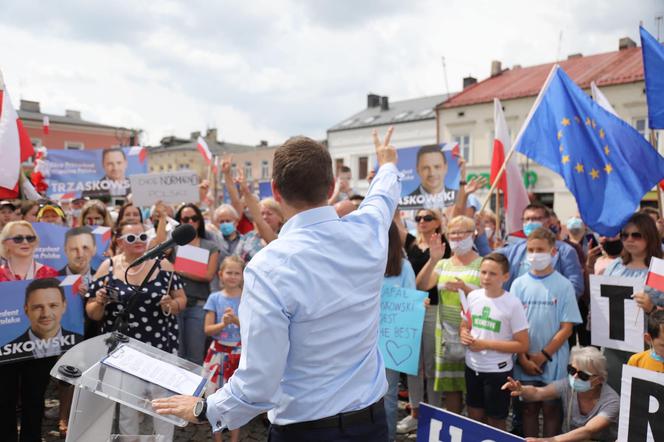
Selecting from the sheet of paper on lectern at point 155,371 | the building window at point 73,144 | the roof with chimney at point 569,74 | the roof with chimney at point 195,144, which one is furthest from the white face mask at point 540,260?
the roof with chimney at point 195,144

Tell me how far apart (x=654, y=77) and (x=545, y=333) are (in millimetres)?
2922

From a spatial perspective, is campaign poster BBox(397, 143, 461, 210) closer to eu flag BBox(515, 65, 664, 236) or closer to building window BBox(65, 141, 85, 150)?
eu flag BBox(515, 65, 664, 236)

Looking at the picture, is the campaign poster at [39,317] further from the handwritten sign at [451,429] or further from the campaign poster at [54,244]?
the handwritten sign at [451,429]

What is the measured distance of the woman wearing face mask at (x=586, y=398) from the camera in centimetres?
331

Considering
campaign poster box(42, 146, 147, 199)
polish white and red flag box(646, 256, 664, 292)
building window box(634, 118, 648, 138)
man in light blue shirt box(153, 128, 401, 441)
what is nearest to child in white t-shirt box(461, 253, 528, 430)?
polish white and red flag box(646, 256, 664, 292)

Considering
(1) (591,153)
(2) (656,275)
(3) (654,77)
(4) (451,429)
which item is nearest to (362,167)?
(1) (591,153)

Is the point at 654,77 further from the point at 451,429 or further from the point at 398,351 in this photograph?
the point at 451,429

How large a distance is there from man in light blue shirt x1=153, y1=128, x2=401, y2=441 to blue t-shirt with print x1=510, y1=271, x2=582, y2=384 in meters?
2.43

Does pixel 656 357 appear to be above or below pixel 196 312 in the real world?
above

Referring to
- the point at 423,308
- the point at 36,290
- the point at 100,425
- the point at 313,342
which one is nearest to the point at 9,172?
the point at 36,290

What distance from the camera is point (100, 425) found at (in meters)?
2.16

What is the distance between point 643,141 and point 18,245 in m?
5.96

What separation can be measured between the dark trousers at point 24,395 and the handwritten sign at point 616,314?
172 inches

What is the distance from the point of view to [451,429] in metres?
2.96
